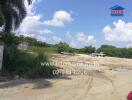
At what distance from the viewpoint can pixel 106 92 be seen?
41.1ft

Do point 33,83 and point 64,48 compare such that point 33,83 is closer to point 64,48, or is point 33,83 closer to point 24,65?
point 24,65

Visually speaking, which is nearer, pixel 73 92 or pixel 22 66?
pixel 73 92

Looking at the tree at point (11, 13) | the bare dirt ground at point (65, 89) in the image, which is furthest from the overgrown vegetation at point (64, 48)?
the bare dirt ground at point (65, 89)

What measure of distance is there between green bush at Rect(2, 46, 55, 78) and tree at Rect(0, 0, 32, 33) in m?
1.96

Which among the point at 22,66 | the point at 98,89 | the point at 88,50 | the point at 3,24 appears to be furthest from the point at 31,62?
the point at 88,50

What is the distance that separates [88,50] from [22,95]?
40702 mm

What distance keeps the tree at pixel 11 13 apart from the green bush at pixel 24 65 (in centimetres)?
196

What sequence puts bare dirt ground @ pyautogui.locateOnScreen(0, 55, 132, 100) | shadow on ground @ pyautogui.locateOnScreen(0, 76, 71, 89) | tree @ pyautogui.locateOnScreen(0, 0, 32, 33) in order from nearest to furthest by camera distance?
bare dirt ground @ pyautogui.locateOnScreen(0, 55, 132, 100)
shadow on ground @ pyautogui.locateOnScreen(0, 76, 71, 89)
tree @ pyautogui.locateOnScreen(0, 0, 32, 33)

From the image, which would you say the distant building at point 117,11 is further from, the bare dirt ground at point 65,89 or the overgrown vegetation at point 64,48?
the overgrown vegetation at point 64,48

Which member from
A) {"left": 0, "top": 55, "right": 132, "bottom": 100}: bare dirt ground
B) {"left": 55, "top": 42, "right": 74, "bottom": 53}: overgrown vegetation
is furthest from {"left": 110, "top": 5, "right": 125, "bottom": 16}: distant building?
{"left": 55, "top": 42, "right": 74, "bottom": 53}: overgrown vegetation

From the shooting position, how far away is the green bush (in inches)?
646

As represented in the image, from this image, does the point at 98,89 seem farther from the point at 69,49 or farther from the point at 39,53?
the point at 69,49

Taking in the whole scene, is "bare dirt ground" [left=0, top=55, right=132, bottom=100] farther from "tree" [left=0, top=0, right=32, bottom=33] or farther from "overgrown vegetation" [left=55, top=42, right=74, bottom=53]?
"overgrown vegetation" [left=55, top=42, right=74, bottom=53]

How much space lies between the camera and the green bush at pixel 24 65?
16413 mm
